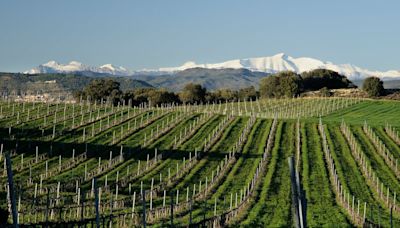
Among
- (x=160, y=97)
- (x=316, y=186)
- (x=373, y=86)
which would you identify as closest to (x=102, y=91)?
(x=160, y=97)

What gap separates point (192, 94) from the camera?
486 feet

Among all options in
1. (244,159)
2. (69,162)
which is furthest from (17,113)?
(244,159)

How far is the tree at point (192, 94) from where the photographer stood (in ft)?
482

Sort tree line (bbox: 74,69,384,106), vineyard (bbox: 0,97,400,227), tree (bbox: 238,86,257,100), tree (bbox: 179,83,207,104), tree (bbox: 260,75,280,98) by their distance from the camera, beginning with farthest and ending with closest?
1. tree (bbox: 238,86,257,100)
2. tree (bbox: 179,83,207,104)
3. tree (bbox: 260,75,280,98)
4. tree line (bbox: 74,69,384,106)
5. vineyard (bbox: 0,97,400,227)

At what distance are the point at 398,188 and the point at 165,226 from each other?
25443mm

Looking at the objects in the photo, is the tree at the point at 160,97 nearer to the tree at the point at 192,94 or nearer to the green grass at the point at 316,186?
the tree at the point at 192,94

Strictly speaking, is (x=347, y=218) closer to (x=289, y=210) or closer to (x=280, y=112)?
(x=289, y=210)

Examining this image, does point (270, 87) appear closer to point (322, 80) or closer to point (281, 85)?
point (281, 85)

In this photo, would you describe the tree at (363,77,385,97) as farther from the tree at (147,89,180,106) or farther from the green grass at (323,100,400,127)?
the tree at (147,89,180,106)

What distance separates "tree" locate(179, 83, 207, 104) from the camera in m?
147

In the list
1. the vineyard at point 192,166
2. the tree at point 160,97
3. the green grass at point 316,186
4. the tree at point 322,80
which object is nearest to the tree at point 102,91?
the tree at point 160,97

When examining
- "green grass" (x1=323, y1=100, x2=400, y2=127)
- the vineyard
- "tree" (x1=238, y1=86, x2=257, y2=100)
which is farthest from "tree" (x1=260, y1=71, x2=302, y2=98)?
the vineyard

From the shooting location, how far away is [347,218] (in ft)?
126

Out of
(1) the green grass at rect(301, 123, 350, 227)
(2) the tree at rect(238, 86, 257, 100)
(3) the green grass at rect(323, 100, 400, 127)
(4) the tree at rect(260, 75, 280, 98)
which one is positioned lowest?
(1) the green grass at rect(301, 123, 350, 227)
